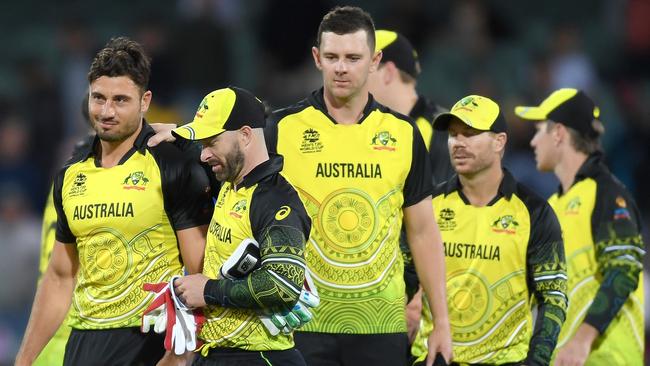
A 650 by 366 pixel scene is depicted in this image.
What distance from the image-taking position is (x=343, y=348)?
657cm

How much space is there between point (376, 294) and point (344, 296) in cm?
16

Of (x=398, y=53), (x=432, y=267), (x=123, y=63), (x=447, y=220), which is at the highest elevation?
(x=123, y=63)

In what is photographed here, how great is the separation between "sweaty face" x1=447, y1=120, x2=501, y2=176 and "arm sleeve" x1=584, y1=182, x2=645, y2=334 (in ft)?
3.14

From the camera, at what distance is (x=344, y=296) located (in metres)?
6.54

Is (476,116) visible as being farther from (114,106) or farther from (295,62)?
(295,62)

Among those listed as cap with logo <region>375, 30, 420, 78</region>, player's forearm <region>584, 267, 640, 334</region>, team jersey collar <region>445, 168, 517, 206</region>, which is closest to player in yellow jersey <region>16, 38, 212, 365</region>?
team jersey collar <region>445, 168, 517, 206</region>

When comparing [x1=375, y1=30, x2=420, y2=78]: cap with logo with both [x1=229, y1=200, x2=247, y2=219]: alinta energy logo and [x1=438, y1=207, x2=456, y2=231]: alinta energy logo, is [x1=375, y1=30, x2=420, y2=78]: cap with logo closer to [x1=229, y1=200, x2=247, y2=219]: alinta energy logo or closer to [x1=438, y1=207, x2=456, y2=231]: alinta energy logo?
[x1=438, y1=207, x2=456, y2=231]: alinta energy logo

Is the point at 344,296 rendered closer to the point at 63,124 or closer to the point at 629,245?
the point at 629,245

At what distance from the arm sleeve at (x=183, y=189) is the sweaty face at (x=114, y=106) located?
21cm

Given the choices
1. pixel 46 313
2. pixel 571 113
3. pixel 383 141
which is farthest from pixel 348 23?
pixel 46 313

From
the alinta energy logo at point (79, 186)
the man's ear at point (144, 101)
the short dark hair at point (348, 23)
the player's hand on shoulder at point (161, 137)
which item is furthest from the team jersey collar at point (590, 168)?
the alinta energy logo at point (79, 186)

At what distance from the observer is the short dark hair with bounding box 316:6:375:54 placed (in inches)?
258

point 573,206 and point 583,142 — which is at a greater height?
point 583,142

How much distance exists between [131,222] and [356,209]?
1.11 meters
